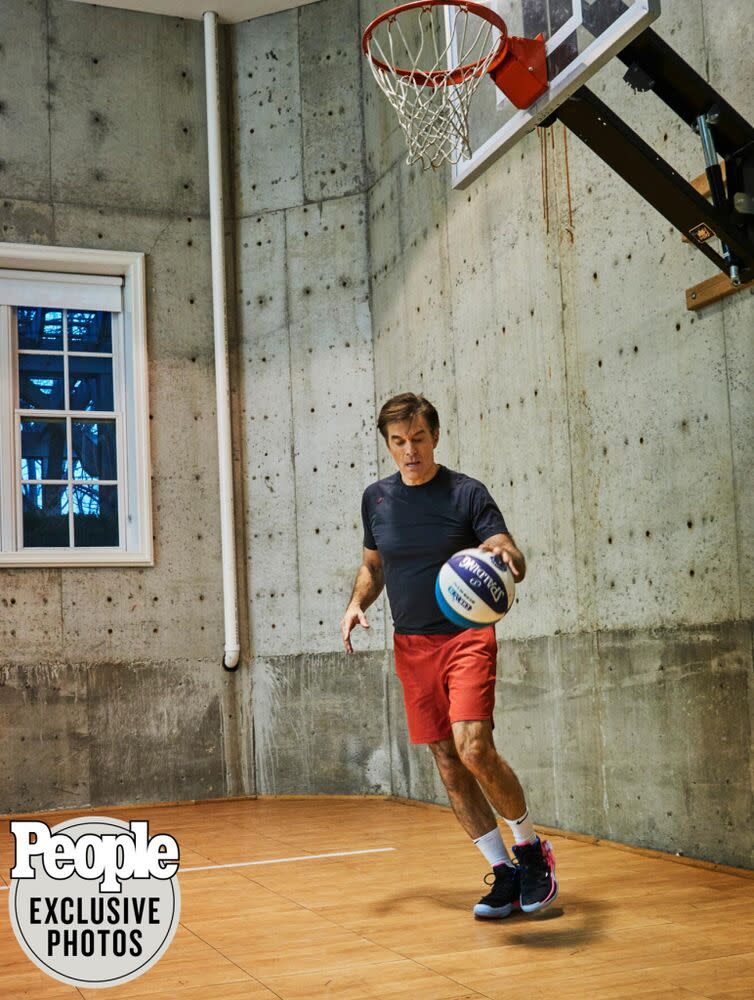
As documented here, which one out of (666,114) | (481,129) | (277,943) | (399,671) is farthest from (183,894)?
(666,114)

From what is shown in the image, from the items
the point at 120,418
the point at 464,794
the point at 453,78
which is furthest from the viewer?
the point at 120,418

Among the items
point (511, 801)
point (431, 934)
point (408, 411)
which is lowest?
point (431, 934)

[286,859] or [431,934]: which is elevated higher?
[431,934]

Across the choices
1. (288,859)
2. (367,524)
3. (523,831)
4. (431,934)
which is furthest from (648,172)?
(288,859)

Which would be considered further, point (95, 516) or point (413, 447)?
point (95, 516)

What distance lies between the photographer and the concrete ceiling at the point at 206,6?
8.17 m

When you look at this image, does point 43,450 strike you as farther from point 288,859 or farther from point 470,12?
point 470,12

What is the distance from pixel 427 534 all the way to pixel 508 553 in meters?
0.41

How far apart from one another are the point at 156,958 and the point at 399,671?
125cm

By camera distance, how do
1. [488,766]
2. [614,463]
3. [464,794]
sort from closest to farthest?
[488,766] → [464,794] → [614,463]

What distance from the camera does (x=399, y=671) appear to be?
4.16 m

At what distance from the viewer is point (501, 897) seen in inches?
153

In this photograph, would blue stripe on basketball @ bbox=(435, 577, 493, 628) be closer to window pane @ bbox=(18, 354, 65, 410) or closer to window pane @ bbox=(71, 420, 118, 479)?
window pane @ bbox=(71, 420, 118, 479)

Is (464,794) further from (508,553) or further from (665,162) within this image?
(665,162)
